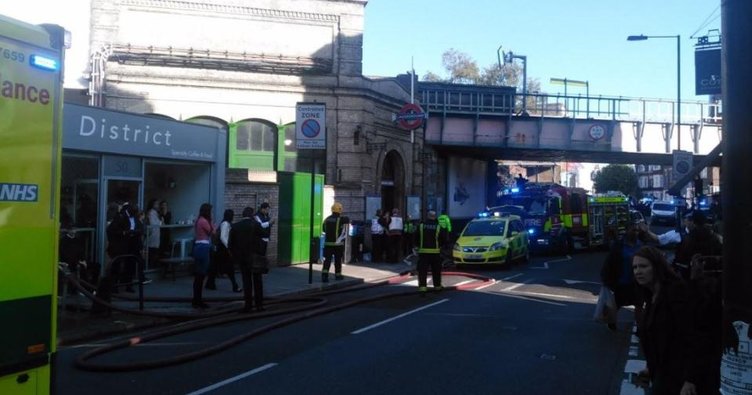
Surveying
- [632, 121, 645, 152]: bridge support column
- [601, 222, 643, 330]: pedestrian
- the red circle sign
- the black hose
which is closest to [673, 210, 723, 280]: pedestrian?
[601, 222, 643, 330]: pedestrian

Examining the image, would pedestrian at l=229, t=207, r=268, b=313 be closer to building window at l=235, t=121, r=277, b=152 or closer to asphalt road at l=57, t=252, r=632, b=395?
asphalt road at l=57, t=252, r=632, b=395

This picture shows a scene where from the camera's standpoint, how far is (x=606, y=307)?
10.3m

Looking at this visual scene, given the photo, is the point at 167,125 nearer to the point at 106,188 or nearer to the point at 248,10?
the point at 106,188

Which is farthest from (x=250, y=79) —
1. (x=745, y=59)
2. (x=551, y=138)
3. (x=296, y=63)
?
(x=745, y=59)

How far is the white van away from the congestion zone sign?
4195 cm

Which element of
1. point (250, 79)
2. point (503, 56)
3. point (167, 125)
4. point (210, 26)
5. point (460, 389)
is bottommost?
point (460, 389)

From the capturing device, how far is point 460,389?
700cm

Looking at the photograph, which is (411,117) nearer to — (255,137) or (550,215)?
(255,137)

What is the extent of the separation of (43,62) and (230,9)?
76.5 ft

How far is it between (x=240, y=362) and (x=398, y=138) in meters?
21.4

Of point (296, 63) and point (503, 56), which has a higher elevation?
point (503, 56)

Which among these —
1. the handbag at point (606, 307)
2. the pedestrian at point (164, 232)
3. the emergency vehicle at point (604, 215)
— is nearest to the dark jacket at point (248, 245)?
the pedestrian at point (164, 232)

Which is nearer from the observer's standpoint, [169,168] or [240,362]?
[240,362]

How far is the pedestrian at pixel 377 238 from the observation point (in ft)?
77.0
